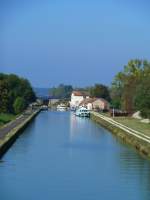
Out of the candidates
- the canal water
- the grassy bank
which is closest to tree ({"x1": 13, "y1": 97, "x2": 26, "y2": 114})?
the grassy bank

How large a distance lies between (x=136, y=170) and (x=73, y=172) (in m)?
2.48

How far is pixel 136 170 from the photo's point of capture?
83.9 feet

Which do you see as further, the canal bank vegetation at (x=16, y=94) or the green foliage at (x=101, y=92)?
the green foliage at (x=101, y=92)

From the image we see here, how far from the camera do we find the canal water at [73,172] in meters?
20.1

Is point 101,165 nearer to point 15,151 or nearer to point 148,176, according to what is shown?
point 148,176

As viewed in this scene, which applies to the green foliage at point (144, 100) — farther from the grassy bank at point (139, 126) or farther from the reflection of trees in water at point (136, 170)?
the reflection of trees in water at point (136, 170)

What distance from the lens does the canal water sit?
791 inches

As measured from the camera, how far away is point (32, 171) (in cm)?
2447

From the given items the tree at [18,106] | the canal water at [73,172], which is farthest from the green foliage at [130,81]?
the canal water at [73,172]

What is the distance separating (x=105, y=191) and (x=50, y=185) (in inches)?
67.8

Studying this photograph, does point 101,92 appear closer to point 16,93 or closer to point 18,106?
point 16,93

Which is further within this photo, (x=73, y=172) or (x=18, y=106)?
(x=18, y=106)

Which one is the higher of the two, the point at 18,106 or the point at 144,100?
the point at 18,106

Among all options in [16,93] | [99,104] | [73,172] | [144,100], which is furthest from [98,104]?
[73,172]
